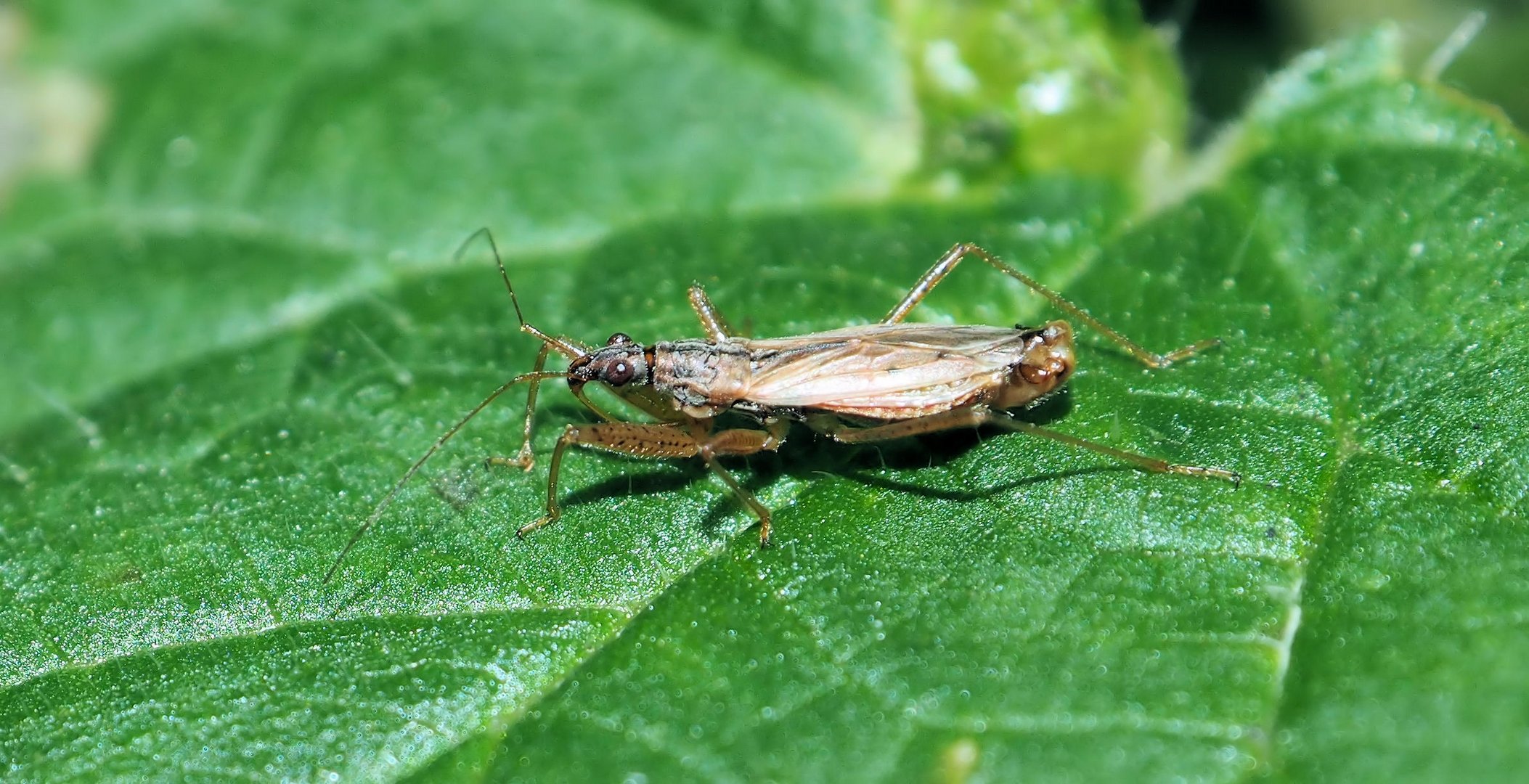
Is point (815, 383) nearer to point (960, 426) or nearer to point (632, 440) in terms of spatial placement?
point (960, 426)

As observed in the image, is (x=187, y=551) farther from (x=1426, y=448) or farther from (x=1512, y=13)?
(x=1512, y=13)

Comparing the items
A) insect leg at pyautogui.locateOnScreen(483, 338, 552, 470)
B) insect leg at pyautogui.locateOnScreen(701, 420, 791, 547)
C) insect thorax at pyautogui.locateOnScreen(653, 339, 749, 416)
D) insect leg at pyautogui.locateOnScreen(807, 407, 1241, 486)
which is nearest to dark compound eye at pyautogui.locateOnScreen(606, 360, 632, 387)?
insect thorax at pyautogui.locateOnScreen(653, 339, 749, 416)

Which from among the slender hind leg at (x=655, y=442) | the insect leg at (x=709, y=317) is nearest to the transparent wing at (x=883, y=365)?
the slender hind leg at (x=655, y=442)

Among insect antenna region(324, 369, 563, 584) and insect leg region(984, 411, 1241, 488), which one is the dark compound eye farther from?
insect leg region(984, 411, 1241, 488)

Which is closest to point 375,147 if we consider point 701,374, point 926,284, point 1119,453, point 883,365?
point 701,374

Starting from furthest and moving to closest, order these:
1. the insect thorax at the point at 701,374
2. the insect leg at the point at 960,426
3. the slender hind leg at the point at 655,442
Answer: the insect thorax at the point at 701,374 → the slender hind leg at the point at 655,442 → the insect leg at the point at 960,426

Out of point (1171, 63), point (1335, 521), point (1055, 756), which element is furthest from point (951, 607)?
point (1171, 63)

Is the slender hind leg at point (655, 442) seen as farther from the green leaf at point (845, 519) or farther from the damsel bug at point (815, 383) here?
the green leaf at point (845, 519)
